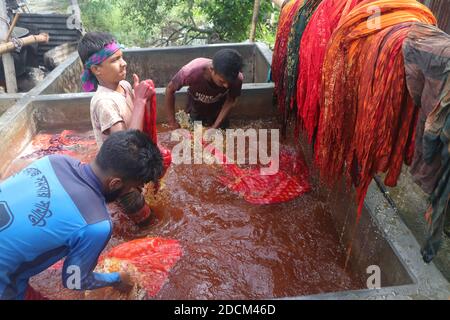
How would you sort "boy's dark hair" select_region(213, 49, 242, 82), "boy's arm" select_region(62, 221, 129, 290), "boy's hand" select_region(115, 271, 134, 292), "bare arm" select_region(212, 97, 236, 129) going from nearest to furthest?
"boy's arm" select_region(62, 221, 129, 290) < "boy's hand" select_region(115, 271, 134, 292) < "boy's dark hair" select_region(213, 49, 242, 82) < "bare arm" select_region(212, 97, 236, 129)

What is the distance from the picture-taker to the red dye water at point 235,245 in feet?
8.61

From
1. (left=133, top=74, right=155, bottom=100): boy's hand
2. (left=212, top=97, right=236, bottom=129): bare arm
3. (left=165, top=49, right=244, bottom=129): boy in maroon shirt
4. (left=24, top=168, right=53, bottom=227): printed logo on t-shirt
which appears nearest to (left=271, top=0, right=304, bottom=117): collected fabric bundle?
(left=165, top=49, right=244, bottom=129): boy in maroon shirt

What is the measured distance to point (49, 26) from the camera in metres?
7.54

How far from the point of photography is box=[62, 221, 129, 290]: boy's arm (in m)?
1.66

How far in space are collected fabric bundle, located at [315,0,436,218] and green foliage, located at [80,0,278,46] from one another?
550 centimetres

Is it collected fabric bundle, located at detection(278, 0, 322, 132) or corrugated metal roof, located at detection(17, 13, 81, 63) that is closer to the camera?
collected fabric bundle, located at detection(278, 0, 322, 132)

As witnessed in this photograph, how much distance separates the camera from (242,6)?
7324mm

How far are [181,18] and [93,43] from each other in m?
7.92

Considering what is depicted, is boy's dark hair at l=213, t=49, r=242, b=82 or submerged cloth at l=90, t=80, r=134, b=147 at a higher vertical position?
boy's dark hair at l=213, t=49, r=242, b=82

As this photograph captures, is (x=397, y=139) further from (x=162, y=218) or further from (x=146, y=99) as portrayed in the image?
(x=162, y=218)

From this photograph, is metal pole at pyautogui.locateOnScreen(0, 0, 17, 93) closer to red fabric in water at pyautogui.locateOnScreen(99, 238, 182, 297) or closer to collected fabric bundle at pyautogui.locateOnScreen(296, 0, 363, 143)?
red fabric in water at pyautogui.locateOnScreen(99, 238, 182, 297)

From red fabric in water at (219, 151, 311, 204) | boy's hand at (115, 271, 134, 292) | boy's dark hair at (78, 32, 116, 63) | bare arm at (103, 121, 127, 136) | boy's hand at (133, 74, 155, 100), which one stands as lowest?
red fabric in water at (219, 151, 311, 204)

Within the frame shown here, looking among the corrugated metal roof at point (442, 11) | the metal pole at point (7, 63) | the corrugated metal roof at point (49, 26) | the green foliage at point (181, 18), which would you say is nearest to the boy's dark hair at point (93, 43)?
the corrugated metal roof at point (442, 11)

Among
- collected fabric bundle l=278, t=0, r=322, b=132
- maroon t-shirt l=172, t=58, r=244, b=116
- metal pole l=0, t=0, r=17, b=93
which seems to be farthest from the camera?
metal pole l=0, t=0, r=17, b=93
